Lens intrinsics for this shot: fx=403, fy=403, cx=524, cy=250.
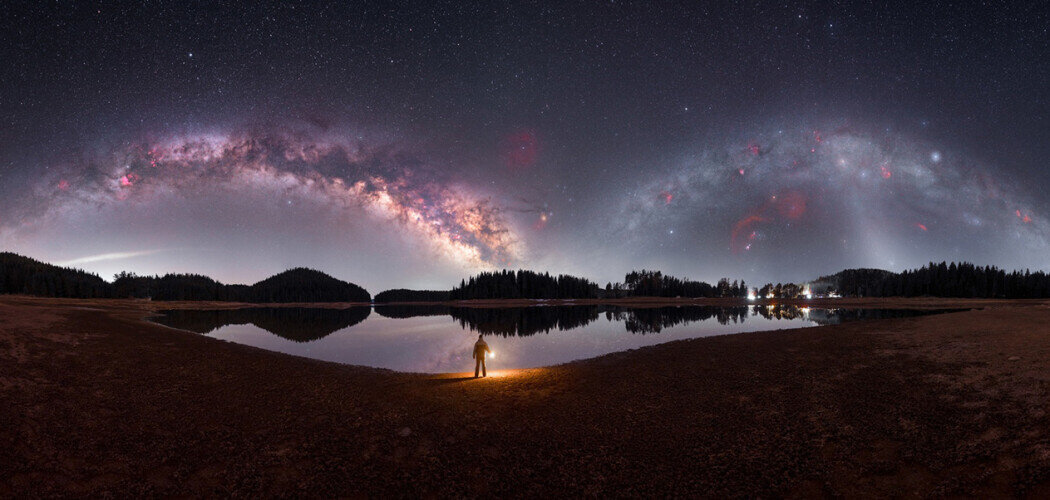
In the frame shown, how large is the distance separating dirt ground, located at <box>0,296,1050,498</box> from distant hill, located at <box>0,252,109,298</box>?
537ft

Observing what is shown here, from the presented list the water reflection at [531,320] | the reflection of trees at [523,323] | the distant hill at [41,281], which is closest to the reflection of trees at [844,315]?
the water reflection at [531,320]

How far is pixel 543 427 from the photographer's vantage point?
13141 mm

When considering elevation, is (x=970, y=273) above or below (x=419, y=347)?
above

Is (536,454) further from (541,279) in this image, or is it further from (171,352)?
(541,279)

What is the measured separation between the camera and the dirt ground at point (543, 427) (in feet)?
31.1

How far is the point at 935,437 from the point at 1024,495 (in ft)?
10.3

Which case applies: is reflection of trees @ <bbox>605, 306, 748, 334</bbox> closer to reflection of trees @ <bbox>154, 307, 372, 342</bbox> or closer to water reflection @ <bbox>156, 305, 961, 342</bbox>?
water reflection @ <bbox>156, 305, 961, 342</bbox>

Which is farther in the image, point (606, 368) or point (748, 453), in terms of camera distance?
point (606, 368)

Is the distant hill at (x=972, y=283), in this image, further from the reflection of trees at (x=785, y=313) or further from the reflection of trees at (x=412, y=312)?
the reflection of trees at (x=412, y=312)

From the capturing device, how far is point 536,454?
11305 millimetres

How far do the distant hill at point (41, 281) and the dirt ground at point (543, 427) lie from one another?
163810 millimetres

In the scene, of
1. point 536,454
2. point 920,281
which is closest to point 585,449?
point 536,454

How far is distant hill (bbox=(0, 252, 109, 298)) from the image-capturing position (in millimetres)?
124688

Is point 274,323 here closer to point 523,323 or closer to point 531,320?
point 523,323
